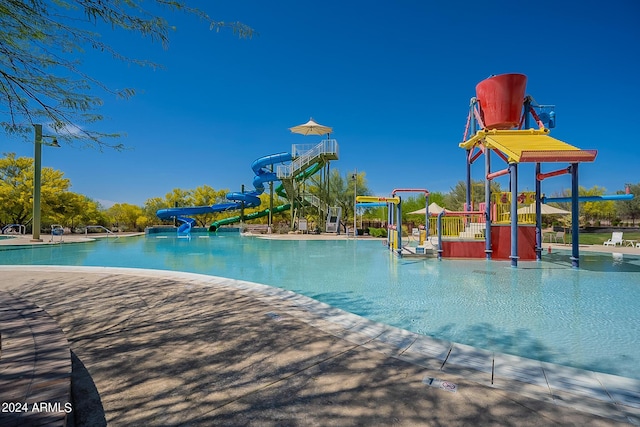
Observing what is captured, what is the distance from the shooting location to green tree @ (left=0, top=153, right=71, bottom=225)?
2330 cm

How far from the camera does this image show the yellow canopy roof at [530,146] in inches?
311

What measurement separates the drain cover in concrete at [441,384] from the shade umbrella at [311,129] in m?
23.8

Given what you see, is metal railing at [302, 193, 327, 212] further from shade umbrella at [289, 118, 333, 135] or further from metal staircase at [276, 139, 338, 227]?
shade umbrella at [289, 118, 333, 135]

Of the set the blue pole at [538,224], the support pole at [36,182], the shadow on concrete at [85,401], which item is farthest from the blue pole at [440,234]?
the support pole at [36,182]

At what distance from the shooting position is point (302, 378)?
2.33 m

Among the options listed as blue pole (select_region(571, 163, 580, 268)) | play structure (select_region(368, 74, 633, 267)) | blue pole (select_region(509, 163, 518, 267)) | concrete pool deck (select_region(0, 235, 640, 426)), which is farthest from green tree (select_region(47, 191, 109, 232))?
blue pole (select_region(571, 163, 580, 268))

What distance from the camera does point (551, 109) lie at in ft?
34.8

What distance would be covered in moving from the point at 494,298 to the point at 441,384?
3959 millimetres

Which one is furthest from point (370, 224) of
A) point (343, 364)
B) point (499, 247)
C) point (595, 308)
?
point (343, 364)

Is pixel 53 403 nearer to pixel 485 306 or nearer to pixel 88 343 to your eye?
pixel 88 343

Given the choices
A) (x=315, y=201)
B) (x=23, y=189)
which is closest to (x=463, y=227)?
(x=315, y=201)

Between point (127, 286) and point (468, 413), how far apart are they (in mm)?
5704

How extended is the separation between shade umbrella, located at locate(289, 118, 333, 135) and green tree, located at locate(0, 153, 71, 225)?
59.0 ft

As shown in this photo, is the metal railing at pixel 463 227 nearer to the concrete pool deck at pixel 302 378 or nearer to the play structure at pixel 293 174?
the concrete pool deck at pixel 302 378
